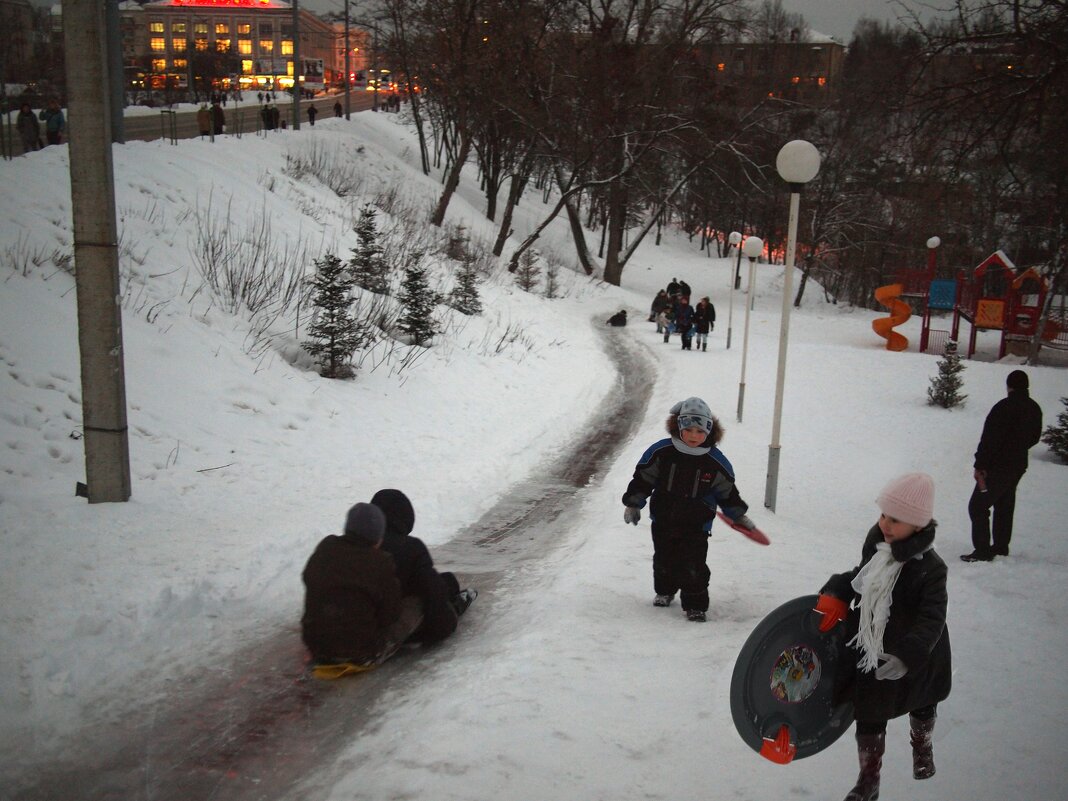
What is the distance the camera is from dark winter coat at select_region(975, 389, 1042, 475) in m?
7.74

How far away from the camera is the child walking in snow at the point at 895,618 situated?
3428mm

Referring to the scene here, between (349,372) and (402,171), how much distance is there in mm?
32225

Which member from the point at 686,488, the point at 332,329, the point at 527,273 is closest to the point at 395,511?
the point at 686,488

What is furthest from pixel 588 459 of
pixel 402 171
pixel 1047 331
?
pixel 402 171

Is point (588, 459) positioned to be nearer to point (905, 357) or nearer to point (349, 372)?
point (349, 372)

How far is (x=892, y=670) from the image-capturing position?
3.32 metres

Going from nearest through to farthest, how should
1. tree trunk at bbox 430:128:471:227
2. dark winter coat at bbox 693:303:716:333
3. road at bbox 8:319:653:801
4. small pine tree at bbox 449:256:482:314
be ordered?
road at bbox 8:319:653:801 < small pine tree at bbox 449:256:482:314 < dark winter coat at bbox 693:303:716:333 < tree trunk at bbox 430:128:471:227

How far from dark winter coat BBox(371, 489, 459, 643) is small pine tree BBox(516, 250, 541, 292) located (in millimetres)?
24089

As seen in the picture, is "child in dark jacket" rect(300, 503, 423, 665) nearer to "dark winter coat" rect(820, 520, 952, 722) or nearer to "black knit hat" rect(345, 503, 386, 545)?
"black knit hat" rect(345, 503, 386, 545)

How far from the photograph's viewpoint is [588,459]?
11.6 meters

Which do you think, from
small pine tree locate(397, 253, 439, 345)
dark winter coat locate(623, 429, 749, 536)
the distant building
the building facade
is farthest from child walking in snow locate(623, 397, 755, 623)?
the building facade

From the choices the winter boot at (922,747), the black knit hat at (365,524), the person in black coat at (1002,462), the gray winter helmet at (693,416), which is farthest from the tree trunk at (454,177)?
the winter boot at (922,747)

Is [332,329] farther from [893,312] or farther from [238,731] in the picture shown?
[893,312]

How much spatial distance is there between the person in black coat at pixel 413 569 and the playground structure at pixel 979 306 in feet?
79.1
